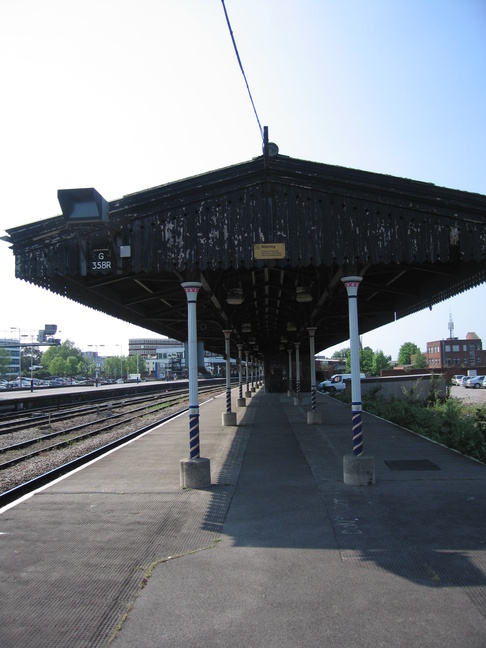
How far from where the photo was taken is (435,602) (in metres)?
4.39

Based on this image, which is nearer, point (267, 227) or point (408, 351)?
point (267, 227)

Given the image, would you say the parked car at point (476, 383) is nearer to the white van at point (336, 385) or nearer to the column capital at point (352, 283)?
the white van at point (336, 385)

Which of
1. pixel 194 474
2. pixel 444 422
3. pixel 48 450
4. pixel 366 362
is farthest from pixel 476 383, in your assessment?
pixel 366 362

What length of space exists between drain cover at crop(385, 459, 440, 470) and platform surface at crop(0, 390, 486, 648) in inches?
1.6

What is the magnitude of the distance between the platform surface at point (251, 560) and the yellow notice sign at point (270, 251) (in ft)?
13.3

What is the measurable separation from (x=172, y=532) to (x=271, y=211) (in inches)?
222

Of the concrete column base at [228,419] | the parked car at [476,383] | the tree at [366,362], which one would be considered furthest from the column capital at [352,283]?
the tree at [366,362]

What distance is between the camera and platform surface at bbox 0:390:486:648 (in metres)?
4.04

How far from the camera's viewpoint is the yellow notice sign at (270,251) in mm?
8977

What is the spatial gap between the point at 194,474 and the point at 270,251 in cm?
415

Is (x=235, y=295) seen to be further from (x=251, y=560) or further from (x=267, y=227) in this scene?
(x=251, y=560)

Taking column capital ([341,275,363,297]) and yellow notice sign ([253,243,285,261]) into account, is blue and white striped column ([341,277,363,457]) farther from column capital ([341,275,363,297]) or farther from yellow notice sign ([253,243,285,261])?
yellow notice sign ([253,243,285,261])

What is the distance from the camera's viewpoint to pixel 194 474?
8.85 metres

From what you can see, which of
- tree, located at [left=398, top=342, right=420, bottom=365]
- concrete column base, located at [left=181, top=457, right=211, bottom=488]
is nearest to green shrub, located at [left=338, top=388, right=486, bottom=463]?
concrete column base, located at [left=181, top=457, right=211, bottom=488]
